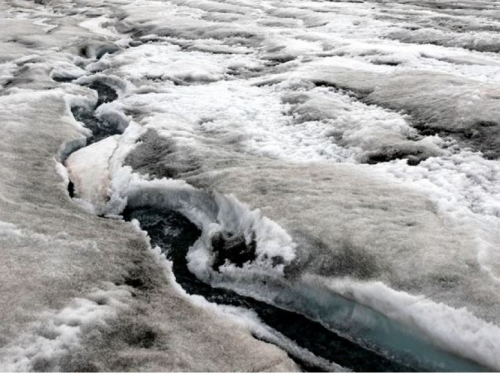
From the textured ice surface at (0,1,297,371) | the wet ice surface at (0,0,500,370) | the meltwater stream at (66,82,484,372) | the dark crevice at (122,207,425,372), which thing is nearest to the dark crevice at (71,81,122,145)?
the wet ice surface at (0,0,500,370)

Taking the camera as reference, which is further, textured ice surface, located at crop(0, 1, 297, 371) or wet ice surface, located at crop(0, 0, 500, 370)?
wet ice surface, located at crop(0, 0, 500, 370)

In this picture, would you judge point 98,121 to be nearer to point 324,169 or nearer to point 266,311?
point 324,169

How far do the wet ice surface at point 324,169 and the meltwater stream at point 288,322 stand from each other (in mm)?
23

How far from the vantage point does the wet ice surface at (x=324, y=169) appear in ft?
11.2

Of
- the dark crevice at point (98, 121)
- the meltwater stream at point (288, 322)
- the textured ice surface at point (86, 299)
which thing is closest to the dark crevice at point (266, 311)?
the meltwater stream at point (288, 322)

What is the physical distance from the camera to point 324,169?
5234mm

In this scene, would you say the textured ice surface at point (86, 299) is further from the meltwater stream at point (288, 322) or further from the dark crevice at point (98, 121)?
the dark crevice at point (98, 121)

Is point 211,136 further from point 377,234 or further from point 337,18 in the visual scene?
point 337,18

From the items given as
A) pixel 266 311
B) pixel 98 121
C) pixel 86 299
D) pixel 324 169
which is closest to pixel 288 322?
pixel 266 311

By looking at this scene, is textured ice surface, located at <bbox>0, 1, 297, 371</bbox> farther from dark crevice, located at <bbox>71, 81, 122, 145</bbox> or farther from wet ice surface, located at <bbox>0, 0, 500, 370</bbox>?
dark crevice, located at <bbox>71, 81, 122, 145</bbox>

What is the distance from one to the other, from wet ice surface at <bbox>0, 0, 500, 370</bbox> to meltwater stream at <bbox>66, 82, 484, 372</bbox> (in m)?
0.02

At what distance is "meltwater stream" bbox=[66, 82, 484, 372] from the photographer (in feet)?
10.3

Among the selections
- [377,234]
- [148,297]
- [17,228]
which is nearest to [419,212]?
[377,234]

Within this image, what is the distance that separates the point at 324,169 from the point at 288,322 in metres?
2.14
